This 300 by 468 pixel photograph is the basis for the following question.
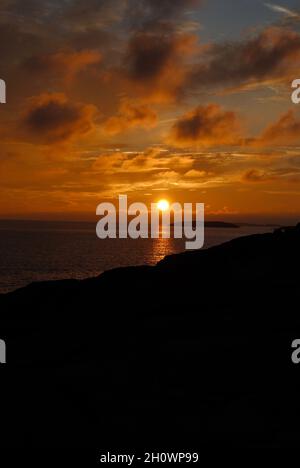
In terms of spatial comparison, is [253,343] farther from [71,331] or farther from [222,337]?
[71,331]

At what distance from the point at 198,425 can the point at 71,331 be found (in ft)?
33.5

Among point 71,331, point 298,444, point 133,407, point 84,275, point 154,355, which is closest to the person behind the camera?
point 298,444

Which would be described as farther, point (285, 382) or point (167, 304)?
point (167, 304)

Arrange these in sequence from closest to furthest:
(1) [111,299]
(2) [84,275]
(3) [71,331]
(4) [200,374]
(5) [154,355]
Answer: (4) [200,374], (5) [154,355], (3) [71,331], (1) [111,299], (2) [84,275]

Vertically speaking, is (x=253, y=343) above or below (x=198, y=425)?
above

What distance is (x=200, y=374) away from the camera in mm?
16219

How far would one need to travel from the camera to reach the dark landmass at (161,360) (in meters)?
13.7

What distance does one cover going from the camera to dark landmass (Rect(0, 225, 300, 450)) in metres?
13.7

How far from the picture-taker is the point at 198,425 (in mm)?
13539

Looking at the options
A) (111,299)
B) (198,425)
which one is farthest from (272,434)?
(111,299)

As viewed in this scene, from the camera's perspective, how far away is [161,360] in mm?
17250

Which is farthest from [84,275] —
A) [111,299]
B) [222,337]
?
[222,337]
